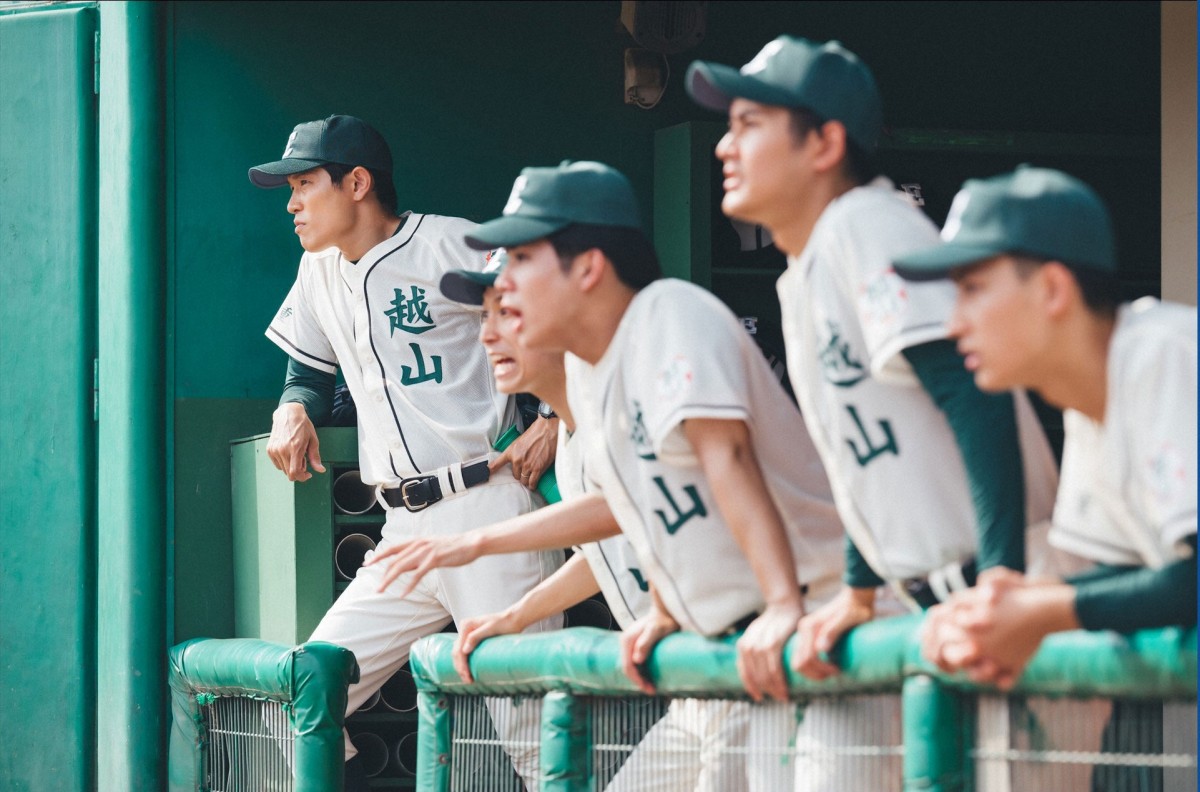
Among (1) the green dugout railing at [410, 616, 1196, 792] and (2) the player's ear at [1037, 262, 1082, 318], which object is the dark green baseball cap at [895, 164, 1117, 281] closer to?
(2) the player's ear at [1037, 262, 1082, 318]

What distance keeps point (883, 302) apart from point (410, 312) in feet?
8.22

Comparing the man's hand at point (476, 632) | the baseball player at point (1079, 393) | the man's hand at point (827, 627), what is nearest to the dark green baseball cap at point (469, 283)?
the man's hand at point (476, 632)

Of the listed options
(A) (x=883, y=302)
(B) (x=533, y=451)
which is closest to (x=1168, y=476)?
(A) (x=883, y=302)

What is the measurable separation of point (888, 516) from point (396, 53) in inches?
141

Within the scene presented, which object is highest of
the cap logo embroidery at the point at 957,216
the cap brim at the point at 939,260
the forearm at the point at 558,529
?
the cap logo embroidery at the point at 957,216

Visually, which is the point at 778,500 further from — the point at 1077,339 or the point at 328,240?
the point at 328,240

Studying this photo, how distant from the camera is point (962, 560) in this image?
258cm

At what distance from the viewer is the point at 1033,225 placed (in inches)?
87.5

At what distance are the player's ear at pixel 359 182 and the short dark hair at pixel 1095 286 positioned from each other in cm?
297

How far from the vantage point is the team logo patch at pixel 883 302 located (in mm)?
2527

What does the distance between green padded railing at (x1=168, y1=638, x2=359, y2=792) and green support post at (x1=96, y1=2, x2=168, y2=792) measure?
17.4 inches

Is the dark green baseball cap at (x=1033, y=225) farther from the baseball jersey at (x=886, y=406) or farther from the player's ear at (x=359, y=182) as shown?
the player's ear at (x=359, y=182)

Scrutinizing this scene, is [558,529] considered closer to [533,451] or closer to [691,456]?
[691,456]

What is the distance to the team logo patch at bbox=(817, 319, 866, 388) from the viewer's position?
2650 mm
